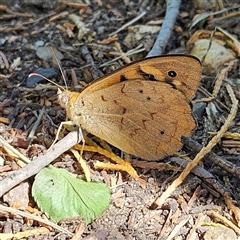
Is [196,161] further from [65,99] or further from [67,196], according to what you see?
[65,99]

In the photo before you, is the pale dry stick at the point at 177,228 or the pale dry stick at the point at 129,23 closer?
the pale dry stick at the point at 177,228

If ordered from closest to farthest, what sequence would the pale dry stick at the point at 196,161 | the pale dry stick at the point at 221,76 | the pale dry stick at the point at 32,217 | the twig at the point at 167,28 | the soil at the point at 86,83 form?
the pale dry stick at the point at 32,217 < the soil at the point at 86,83 < the pale dry stick at the point at 196,161 < the pale dry stick at the point at 221,76 < the twig at the point at 167,28

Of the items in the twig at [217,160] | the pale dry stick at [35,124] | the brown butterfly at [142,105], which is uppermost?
the brown butterfly at [142,105]

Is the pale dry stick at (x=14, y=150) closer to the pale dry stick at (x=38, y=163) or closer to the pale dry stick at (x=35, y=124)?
the pale dry stick at (x=38, y=163)

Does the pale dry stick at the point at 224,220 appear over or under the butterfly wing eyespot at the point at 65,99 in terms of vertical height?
under

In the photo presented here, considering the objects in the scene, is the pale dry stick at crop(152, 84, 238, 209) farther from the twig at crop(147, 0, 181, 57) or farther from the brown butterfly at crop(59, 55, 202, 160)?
the twig at crop(147, 0, 181, 57)

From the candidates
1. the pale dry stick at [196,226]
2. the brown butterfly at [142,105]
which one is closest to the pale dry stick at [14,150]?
the brown butterfly at [142,105]

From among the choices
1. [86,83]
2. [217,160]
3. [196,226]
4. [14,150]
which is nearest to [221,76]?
[217,160]

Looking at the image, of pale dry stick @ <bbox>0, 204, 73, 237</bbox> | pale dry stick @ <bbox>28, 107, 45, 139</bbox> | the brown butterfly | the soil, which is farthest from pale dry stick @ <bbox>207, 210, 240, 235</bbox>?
pale dry stick @ <bbox>28, 107, 45, 139</bbox>
